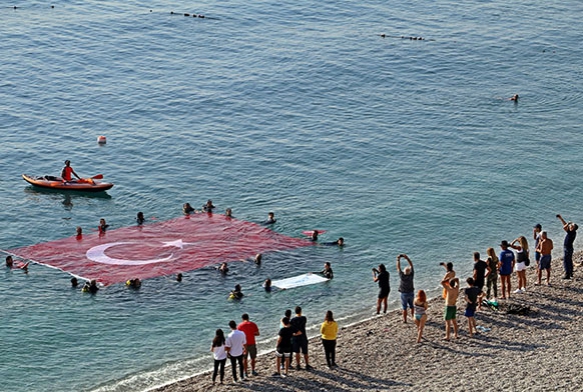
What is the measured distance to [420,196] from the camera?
51.8m

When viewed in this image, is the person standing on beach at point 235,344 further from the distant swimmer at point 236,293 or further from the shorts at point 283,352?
the distant swimmer at point 236,293

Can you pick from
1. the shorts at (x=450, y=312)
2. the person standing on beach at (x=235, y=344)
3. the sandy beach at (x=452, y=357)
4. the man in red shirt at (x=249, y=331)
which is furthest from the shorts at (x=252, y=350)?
the shorts at (x=450, y=312)

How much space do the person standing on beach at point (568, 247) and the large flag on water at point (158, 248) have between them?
42.7ft

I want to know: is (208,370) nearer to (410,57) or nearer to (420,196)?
(420,196)

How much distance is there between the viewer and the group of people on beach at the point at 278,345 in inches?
1073

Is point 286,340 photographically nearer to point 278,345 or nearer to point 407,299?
point 278,345

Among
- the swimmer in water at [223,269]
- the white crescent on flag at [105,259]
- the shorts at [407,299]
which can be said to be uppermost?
the shorts at [407,299]

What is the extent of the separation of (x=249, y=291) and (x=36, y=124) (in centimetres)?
3277

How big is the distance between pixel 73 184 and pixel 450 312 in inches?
1139

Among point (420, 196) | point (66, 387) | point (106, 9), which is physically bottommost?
point (66, 387)

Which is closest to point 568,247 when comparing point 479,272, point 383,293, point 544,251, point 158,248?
point 544,251

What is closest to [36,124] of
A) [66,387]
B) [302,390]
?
[66,387]

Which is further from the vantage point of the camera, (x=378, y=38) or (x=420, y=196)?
(x=378, y=38)

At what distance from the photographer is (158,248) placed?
43.2m
